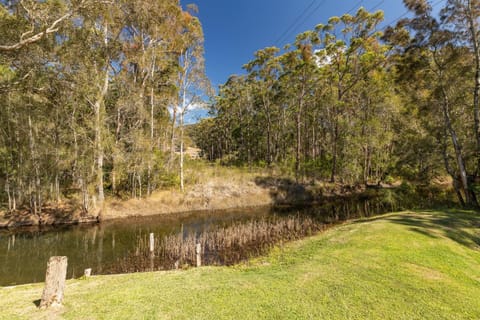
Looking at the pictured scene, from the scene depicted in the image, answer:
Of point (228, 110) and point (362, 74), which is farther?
point (228, 110)

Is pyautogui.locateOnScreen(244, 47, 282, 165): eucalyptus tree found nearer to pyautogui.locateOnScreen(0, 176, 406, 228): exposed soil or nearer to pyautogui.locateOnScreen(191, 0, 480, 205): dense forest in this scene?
pyautogui.locateOnScreen(191, 0, 480, 205): dense forest

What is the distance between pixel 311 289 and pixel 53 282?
16.0 feet

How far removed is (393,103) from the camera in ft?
65.3

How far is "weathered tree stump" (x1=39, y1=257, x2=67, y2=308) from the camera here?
12.5ft

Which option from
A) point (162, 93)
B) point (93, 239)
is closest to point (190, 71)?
point (162, 93)

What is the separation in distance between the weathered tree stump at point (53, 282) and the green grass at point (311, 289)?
179 mm

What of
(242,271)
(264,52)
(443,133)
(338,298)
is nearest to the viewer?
(338,298)

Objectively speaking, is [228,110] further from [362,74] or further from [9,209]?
[9,209]

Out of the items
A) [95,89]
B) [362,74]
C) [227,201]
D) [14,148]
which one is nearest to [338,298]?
[227,201]

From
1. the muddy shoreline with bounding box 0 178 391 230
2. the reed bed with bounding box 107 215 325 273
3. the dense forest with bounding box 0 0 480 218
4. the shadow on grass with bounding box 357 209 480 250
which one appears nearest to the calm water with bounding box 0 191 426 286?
the reed bed with bounding box 107 215 325 273

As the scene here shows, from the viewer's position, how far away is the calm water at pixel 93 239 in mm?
7762

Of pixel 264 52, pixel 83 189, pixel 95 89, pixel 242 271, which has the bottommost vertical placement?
pixel 242 271

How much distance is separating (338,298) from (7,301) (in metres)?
6.45

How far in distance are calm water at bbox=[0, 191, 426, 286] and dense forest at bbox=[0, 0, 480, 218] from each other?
2979 millimetres
